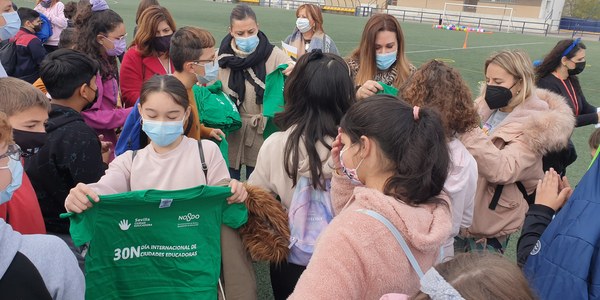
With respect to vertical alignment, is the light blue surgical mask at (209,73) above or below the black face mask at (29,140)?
above

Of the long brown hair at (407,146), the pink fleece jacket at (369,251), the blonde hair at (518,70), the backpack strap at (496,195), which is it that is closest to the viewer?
the pink fleece jacket at (369,251)

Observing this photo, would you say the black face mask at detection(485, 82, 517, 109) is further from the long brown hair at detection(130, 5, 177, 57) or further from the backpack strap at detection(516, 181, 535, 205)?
the long brown hair at detection(130, 5, 177, 57)

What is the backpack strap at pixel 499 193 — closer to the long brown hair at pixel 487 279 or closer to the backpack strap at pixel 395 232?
the backpack strap at pixel 395 232

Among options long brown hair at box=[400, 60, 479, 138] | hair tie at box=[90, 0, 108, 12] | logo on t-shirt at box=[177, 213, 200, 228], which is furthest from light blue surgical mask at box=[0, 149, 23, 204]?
hair tie at box=[90, 0, 108, 12]

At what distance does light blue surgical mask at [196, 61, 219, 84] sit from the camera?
12.1ft

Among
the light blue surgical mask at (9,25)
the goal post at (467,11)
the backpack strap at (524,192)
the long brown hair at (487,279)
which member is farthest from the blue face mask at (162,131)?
the goal post at (467,11)

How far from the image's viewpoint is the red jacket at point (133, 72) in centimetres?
438

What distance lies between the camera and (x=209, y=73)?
12.3 feet

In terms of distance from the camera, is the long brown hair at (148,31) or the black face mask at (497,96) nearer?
the black face mask at (497,96)

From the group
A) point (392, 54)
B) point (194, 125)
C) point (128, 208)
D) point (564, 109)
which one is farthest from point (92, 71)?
point (564, 109)

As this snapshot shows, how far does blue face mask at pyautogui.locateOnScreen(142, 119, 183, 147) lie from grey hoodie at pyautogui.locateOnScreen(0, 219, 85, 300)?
3.50 ft

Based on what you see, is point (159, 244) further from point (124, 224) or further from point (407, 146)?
point (407, 146)

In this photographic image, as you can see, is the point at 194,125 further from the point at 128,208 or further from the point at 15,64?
the point at 15,64

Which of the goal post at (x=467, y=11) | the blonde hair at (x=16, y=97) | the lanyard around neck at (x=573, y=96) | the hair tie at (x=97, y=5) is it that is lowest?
the goal post at (x=467, y=11)
